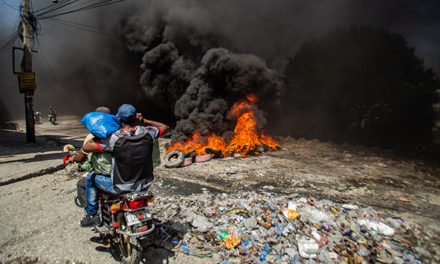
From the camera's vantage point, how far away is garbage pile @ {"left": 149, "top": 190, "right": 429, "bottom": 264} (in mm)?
2936

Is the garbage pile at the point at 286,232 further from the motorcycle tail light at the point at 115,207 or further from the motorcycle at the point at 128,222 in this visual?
the motorcycle tail light at the point at 115,207

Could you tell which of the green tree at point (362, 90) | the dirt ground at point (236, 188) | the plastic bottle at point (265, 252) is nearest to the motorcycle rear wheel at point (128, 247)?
the dirt ground at point (236, 188)

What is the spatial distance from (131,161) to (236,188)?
3793 mm

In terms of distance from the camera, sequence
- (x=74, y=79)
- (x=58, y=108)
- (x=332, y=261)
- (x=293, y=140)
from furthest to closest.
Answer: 1. (x=58, y=108)
2. (x=74, y=79)
3. (x=293, y=140)
4. (x=332, y=261)

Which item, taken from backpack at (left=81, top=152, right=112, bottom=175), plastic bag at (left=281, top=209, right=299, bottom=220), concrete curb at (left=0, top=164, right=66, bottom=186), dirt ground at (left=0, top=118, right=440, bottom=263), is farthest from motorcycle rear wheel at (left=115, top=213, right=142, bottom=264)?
concrete curb at (left=0, top=164, right=66, bottom=186)

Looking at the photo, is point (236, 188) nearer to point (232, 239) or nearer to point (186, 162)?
point (232, 239)

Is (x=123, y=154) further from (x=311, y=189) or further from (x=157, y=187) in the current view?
(x=311, y=189)

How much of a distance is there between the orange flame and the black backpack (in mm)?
7059

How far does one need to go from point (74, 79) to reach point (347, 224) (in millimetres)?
31822

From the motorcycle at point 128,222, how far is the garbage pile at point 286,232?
0.73 meters

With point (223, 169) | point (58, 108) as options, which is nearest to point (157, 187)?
point (223, 169)

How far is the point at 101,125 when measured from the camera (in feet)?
8.44

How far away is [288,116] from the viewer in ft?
58.3

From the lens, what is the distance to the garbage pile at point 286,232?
2.94 metres
